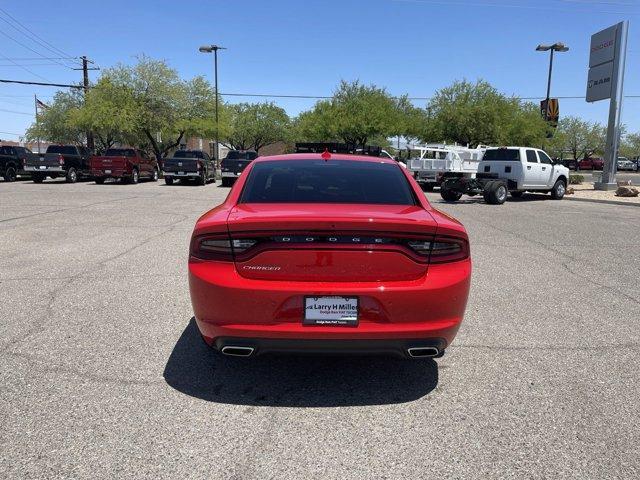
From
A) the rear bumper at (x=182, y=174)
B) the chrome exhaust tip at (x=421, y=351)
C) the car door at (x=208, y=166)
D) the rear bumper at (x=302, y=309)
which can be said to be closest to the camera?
the rear bumper at (x=302, y=309)

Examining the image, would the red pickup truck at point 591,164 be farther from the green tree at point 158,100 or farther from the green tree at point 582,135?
the green tree at point 158,100

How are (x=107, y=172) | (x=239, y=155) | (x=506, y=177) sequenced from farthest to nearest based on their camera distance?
(x=239, y=155), (x=107, y=172), (x=506, y=177)

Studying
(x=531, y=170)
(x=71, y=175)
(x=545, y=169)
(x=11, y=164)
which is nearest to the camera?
(x=531, y=170)

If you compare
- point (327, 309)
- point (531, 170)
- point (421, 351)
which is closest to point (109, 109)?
point (531, 170)

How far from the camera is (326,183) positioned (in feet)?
13.7

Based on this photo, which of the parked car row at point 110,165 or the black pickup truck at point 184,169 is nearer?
the parked car row at point 110,165

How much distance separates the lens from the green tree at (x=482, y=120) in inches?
1458

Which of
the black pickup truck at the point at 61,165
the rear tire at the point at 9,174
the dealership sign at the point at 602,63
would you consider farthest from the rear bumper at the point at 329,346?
the rear tire at the point at 9,174

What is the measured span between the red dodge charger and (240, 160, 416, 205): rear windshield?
0.59 m

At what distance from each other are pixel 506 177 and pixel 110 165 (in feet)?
61.4

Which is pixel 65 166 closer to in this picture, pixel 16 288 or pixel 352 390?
pixel 16 288

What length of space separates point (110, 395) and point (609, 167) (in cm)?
2842

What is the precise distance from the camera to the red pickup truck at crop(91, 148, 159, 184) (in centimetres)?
2583

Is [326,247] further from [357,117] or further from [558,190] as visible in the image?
[357,117]
